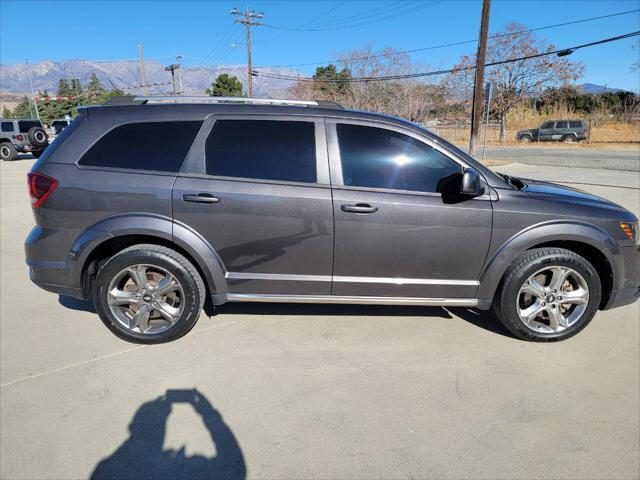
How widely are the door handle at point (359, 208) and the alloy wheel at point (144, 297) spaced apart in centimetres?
144

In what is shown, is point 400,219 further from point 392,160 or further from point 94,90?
point 94,90

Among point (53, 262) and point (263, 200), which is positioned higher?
point (263, 200)

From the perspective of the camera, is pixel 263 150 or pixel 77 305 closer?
pixel 263 150

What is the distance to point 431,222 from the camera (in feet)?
10.3

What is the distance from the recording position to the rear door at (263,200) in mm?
3127

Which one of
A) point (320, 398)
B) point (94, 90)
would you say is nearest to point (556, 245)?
point (320, 398)

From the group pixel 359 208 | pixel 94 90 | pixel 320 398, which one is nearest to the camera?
pixel 320 398

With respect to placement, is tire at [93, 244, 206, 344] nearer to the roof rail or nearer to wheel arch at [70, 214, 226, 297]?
wheel arch at [70, 214, 226, 297]

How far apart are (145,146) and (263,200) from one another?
1.04m

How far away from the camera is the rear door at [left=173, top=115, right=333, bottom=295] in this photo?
3.13 metres

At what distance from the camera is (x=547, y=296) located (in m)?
3.31

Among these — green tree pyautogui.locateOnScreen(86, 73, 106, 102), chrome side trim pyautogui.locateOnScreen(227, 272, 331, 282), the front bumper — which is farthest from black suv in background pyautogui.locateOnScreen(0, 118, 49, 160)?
green tree pyautogui.locateOnScreen(86, 73, 106, 102)

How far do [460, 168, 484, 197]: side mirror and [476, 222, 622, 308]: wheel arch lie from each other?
54cm

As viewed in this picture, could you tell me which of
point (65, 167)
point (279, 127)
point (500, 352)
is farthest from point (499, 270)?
point (65, 167)
